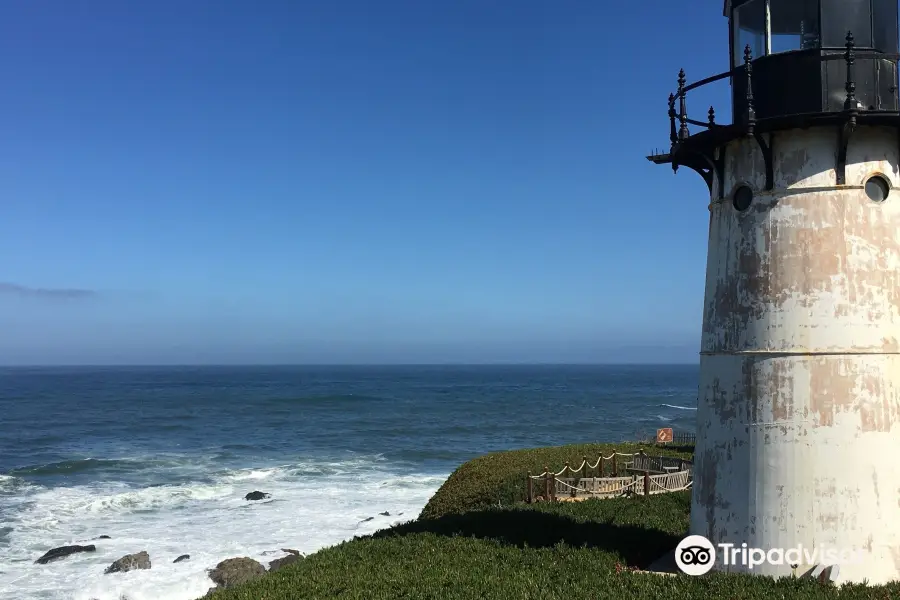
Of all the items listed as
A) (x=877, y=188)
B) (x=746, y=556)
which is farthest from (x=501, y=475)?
(x=877, y=188)

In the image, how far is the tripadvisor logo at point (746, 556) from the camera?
9328 millimetres

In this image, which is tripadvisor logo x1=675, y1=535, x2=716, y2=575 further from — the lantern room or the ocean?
the ocean

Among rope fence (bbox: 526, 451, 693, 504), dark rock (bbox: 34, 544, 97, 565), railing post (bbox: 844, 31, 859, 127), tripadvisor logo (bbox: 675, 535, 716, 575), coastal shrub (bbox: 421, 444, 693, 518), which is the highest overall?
railing post (bbox: 844, 31, 859, 127)

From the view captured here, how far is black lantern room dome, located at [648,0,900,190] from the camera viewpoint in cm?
945

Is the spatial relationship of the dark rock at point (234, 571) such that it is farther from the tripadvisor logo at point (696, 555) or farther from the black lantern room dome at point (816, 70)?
the black lantern room dome at point (816, 70)

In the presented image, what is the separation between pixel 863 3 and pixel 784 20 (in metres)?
0.96

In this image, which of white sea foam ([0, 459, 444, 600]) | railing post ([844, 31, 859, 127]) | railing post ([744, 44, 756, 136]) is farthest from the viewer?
white sea foam ([0, 459, 444, 600])

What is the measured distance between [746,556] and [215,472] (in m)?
39.8

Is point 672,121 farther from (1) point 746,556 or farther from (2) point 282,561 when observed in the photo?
(2) point 282,561

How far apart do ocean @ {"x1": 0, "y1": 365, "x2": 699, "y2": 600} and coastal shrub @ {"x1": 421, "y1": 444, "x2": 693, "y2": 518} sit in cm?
434

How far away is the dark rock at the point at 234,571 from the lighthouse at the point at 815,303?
16.5 metres

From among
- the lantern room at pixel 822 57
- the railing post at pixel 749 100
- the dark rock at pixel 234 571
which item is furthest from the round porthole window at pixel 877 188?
the dark rock at pixel 234 571

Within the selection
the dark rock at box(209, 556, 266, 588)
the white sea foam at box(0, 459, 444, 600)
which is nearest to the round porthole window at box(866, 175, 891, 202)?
the dark rock at box(209, 556, 266, 588)

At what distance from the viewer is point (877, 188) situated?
384 inches
